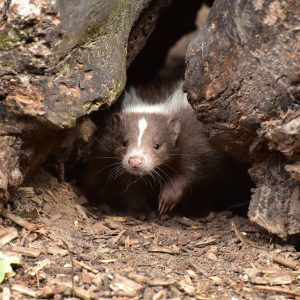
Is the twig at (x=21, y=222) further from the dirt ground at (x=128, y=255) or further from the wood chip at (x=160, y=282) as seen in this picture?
the wood chip at (x=160, y=282)

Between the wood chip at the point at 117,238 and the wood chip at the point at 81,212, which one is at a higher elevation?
the wood chip at the point at 81,212

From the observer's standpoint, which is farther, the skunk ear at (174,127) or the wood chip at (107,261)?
the skunk ear at (174,127)

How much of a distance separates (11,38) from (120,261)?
5.70ft

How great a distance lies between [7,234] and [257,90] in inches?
81.7

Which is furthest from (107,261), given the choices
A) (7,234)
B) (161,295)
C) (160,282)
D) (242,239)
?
(242,239)

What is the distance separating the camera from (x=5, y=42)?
3609 millimetres

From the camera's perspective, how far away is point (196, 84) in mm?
3896

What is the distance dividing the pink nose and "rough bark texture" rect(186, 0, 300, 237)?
43.0 inches

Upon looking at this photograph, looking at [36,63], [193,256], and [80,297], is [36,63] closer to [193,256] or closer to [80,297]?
[80,297]

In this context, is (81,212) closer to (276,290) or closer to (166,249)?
(166,249)

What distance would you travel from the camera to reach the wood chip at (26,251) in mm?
3775

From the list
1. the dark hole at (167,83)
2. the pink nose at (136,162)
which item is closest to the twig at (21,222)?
the pink nose at (136,162)

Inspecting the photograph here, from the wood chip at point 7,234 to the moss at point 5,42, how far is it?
1336 mm

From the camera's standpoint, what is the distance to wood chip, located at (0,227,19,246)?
12.8 ft
